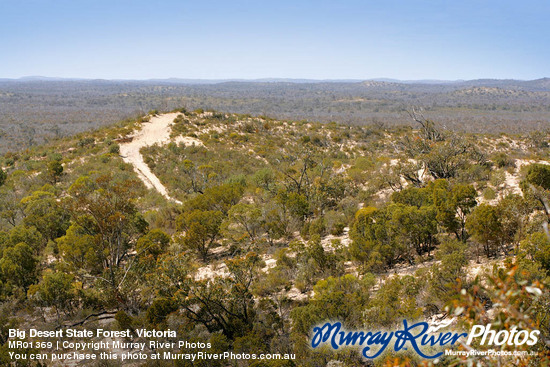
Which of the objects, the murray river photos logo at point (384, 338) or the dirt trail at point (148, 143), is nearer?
the murray river photos logo at point (384, 338)

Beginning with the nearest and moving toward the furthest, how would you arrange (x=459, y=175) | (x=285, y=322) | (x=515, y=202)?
(x=285, y=322) → (x=515, y=202) → (x=459, y=175)

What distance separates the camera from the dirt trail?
29.0 meters

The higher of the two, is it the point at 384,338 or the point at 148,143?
the point at 148,143

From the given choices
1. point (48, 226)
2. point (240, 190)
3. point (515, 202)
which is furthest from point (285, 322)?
point (48, 226)

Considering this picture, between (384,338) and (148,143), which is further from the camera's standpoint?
(148,143)

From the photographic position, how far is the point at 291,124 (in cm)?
5091

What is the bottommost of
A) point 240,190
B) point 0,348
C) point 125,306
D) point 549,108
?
point 125,306

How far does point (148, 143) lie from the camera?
129 feet

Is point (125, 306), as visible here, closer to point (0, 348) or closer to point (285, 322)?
point (0, 348)

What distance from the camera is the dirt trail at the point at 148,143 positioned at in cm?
2905

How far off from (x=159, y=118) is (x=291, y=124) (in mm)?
20814

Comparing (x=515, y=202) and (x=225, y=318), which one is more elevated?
(x=515, y=202)

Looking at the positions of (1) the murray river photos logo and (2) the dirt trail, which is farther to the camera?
(2) the dirt trail

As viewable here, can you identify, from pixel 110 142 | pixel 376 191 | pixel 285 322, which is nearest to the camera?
pixel 285 322
